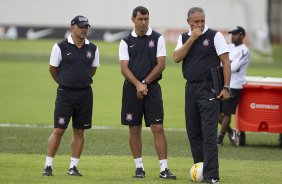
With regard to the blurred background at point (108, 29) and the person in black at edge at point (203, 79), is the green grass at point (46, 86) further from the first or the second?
the person in black at edge at point (203, 79)

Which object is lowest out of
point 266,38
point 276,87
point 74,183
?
point 74,183

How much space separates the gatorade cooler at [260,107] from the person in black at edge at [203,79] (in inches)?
227

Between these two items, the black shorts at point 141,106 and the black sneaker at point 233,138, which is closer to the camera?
the black shorts at point 141,106

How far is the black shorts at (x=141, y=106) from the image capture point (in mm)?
14477

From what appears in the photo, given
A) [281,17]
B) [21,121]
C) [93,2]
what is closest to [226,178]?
[21,121]

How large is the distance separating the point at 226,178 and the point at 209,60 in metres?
1.79

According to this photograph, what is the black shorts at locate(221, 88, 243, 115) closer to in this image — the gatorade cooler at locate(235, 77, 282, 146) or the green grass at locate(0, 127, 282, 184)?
the gatorade cooler at locate(235, 77, 282, 146)

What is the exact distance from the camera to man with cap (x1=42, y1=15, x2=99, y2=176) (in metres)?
14.4

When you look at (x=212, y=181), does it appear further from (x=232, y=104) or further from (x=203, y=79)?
(x=232, y=104)

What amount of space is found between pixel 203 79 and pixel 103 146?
5.35m

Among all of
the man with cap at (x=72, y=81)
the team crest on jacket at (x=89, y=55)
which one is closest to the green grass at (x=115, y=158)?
the man with cap at (x=72, y=81)

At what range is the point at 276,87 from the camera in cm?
1958

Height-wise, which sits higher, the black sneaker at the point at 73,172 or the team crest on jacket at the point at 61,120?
the team crest on jacket at the point at 61,120

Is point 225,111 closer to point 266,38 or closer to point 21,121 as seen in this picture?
point 21,121
